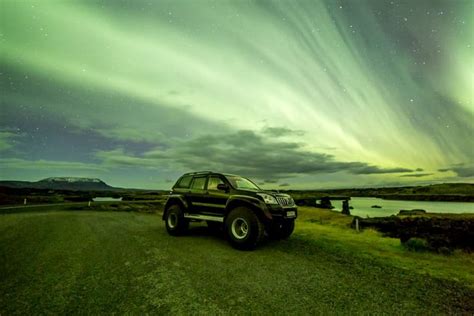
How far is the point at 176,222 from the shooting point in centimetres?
996

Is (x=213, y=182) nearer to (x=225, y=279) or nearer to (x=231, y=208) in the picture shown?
(x=231, y=208)

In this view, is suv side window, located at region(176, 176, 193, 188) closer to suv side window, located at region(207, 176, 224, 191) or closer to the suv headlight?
A: suv side window, located at region(207, 176, 224, 191)

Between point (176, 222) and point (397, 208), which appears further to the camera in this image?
point (397, 208)

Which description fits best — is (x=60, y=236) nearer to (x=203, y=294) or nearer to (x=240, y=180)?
(x=240, y=180)

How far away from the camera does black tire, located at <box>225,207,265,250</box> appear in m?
7.53

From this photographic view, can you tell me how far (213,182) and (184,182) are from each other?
1.75m

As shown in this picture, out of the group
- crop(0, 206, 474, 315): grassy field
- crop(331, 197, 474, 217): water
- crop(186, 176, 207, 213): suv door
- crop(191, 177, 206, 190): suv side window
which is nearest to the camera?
crop(0, 206, 474, 315): grassy field

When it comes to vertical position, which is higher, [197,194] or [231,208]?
[197,194]

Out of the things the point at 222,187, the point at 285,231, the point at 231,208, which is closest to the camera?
the point at 231,208

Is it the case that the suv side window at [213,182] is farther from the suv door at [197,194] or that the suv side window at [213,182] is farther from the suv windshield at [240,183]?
the suv windshield at [240,183]

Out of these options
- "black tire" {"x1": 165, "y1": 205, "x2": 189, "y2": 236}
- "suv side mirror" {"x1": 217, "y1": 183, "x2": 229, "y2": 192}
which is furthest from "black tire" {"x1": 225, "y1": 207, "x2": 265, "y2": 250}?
"black tire" {"x1": 165, "y1": 205, "x2": 189, "y2": 236}

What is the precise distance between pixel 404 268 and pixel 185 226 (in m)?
7.15

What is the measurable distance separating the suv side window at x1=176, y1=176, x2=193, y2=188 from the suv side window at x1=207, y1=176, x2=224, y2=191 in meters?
1.18

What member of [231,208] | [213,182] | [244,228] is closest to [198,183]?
[213,182]
